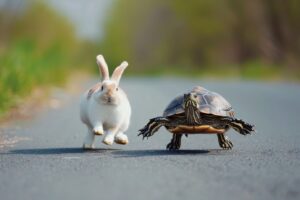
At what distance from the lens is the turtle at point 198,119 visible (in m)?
8.94

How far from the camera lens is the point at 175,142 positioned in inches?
366

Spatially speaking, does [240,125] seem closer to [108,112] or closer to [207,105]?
[207,105]

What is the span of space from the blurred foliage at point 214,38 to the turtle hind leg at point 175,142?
28.8 meters

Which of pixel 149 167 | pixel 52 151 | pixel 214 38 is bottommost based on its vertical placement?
pixel 149 167

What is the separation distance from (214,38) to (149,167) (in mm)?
50351

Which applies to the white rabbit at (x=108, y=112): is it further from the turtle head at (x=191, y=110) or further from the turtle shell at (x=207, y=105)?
the turtle head at (x=191, y=110)

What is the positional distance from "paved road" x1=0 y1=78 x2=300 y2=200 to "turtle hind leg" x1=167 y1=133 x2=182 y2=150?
13 cm

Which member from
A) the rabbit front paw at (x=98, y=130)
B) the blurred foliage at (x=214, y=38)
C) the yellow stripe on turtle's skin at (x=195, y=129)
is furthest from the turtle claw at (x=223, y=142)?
the blurred foliage at (x=214, y=38)

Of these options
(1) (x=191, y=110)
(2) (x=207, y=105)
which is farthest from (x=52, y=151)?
(2) (x=207, y=105)

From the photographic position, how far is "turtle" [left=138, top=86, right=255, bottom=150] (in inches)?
352

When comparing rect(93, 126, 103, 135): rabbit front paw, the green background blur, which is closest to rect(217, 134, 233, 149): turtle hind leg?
rect(93, 126, 103, 135): rabbit front paw

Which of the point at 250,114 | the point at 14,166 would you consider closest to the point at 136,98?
the point at 250,114

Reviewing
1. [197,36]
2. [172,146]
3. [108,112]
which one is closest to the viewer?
[108,112]

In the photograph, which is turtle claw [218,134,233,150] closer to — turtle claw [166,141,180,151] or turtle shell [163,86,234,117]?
turtle shell [163,86,234,117]
